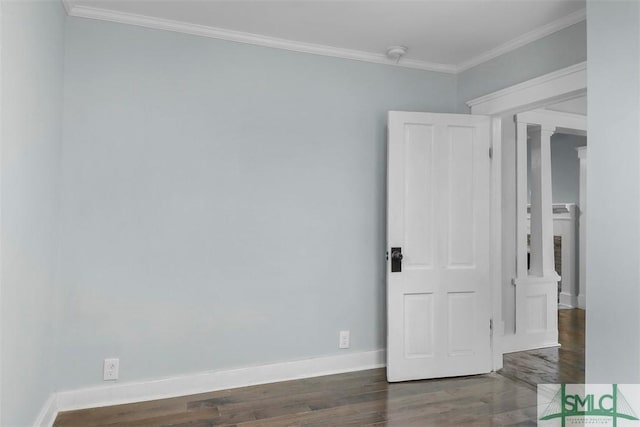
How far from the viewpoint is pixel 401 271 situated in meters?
3.12

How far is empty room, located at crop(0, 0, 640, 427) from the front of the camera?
2.01 m

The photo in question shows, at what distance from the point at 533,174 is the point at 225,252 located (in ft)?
10.8

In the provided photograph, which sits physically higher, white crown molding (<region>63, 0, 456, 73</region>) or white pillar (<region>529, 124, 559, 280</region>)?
white crown molding (<region>63, 0, 456, 73</region>)

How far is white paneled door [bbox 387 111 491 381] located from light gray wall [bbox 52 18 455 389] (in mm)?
261

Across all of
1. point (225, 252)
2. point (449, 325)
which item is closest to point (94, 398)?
point (225, 252)

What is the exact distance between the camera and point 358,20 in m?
2.74

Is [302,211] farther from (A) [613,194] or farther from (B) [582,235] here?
(B) [582,235]

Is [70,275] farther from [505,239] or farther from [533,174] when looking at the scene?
[533,174]

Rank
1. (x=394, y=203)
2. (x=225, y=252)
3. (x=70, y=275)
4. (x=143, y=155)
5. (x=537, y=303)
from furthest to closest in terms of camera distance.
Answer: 1. (x=537, y=303)
2. (x=394, y=203)
3. (x=225, y=252)
4. (x=143, y=155)
5. (x=70, y=275)

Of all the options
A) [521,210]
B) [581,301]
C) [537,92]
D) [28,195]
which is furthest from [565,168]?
[28,195]

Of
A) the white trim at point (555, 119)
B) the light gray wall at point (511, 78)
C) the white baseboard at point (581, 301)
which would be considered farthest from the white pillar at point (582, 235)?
the light gray wall at point (511, 78)

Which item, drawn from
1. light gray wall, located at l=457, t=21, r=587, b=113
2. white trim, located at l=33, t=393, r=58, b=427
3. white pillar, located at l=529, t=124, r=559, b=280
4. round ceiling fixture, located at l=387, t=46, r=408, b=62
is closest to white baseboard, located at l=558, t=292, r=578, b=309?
white pillar, located at l=529, t=124, r=559, b=280

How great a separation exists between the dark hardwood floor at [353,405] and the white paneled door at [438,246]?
0.22 metres

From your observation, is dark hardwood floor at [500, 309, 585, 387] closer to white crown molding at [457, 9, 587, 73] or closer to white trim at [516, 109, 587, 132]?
white trim at [516, 109, 587, 132]
